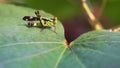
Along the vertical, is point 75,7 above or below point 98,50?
above

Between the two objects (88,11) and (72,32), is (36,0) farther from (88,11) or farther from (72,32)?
(72,32)

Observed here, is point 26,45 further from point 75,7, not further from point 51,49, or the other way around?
point 75,7

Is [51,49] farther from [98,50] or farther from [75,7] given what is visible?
[75,7]

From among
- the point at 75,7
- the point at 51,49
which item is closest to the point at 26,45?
the point at 51,49

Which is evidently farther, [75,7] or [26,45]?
[75,7]

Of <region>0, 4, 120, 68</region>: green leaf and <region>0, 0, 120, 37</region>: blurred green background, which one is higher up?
<region>0, 0, 120, 37</region>: blurred green background

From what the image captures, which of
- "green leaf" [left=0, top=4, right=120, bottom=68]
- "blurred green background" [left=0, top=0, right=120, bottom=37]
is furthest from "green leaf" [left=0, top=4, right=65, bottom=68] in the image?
"blurred green background" [left=0, top=0, right=120, bottom=37]

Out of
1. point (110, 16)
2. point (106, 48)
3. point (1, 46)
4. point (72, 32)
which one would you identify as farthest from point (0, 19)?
point (72, 32)

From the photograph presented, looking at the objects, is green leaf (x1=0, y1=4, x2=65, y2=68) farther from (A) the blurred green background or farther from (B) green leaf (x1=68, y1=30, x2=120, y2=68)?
(A) the blurred green background

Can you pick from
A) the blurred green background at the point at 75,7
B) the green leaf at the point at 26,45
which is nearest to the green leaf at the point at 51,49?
the green leaf at the point at 26,45
